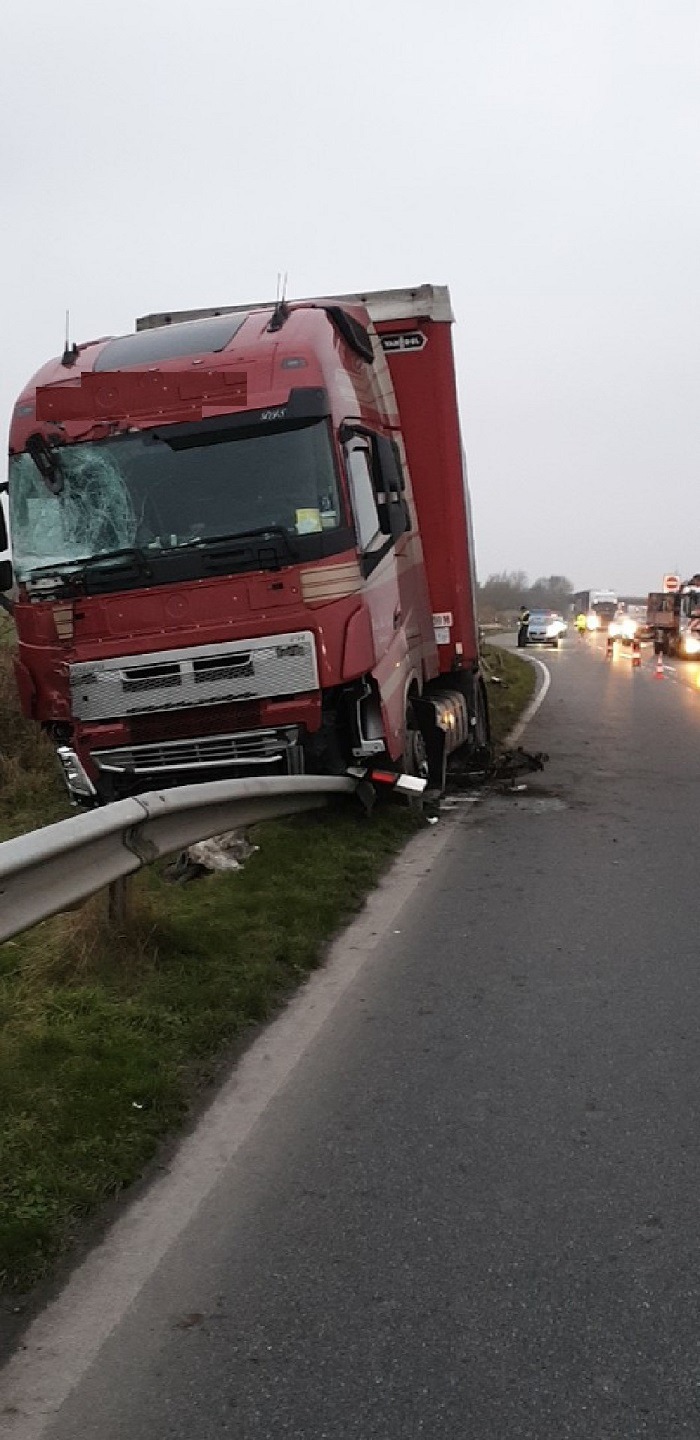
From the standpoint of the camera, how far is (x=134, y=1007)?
193 inches

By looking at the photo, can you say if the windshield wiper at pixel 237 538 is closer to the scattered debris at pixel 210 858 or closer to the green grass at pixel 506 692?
the scattered debris at pixel 210 858

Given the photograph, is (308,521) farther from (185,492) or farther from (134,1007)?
(134,1007)

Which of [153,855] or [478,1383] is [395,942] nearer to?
[153,855]

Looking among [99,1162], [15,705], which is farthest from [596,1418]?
[15,705]

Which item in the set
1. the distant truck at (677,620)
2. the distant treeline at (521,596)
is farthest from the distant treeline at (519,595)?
the distant truck at (677,620)

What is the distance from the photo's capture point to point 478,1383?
2.64m

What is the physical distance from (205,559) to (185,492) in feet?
1.56

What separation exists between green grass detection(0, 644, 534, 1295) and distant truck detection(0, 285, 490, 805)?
0.91m

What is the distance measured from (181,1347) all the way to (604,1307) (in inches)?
38.8

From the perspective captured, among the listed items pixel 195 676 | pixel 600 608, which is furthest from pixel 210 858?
pixel 600 608

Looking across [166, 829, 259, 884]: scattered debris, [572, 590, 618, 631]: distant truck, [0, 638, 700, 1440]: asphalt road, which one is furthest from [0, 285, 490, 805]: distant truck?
[572, 590, 618, 631]: distant truck

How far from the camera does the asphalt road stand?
2607mm

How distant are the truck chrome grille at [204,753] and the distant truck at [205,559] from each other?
13 millimetres

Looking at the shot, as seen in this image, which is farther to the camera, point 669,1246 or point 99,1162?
point 99,1162
